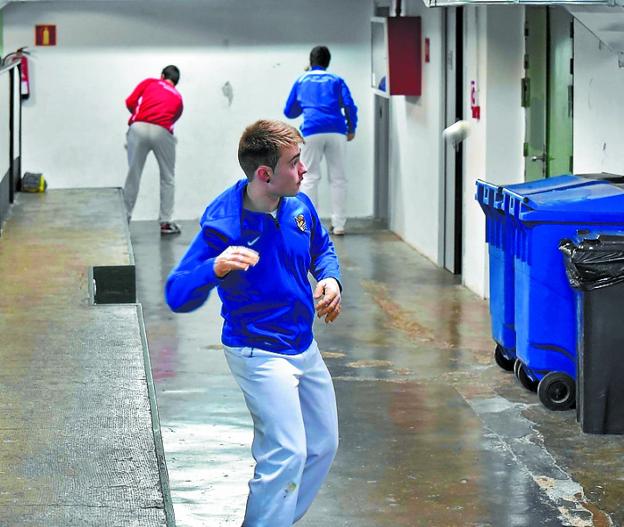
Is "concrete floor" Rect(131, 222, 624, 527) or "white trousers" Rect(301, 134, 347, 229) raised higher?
"white trousers" Rect(301, 134, 347, 229)

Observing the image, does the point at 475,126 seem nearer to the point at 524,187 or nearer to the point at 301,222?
the point at 524,187

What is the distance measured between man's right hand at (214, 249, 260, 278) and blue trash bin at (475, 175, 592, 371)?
3.30 meters

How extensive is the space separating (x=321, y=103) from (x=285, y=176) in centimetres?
901

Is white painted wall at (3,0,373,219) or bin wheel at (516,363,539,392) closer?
bin wheel at (516,363,539,392)

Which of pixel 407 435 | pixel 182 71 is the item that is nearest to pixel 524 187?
pixel 407 435

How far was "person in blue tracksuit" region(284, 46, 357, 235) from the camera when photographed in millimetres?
12969

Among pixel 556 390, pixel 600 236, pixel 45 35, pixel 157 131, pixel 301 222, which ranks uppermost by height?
pixel 45 35

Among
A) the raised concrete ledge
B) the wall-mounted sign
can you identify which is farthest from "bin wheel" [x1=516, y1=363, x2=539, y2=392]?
the wall-mounted sign

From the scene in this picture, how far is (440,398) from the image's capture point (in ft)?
23.0

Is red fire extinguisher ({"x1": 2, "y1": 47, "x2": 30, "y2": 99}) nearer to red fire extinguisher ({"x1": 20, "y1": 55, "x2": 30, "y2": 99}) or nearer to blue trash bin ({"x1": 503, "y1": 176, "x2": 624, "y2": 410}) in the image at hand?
red fire extinguisher ({"x1": 20, "y1": 55, "x2": 30, "y2": 99})

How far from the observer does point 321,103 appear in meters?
13.0

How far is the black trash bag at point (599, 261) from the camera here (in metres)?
6.02

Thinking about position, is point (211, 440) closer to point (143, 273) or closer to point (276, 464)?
point (276, 464)

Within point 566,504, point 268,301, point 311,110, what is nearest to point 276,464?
point 268,301
